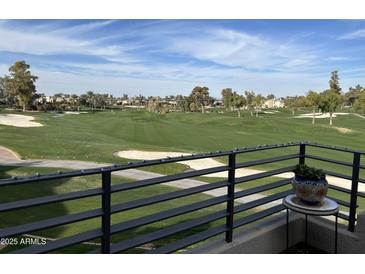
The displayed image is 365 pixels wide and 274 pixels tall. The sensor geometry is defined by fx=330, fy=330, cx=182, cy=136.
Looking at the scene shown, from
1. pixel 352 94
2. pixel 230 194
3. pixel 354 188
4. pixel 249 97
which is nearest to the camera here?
pixel 230 194

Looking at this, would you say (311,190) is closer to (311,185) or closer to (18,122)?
(311,185)

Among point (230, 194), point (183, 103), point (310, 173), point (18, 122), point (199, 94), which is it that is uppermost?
point (199, 94)

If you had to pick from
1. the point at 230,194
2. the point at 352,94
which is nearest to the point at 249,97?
the point at 352,94

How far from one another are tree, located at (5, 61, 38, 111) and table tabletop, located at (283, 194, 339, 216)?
76.7 metres

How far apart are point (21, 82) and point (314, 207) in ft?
254

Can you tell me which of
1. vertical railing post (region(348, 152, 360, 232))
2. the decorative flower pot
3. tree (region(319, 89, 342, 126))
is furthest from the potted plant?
tree (region(319, 89, 342, 126))

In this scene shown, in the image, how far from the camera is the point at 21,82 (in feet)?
232

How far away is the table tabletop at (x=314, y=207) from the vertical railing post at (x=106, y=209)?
182 cm

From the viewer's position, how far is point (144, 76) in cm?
9706

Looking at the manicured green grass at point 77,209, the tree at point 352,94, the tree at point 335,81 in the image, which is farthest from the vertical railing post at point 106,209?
the tree at point 352,94
